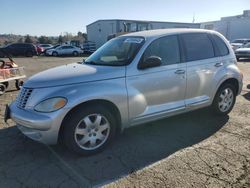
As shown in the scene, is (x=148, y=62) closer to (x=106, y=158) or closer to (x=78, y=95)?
(x=78, y=95)

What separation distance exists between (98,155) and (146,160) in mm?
726

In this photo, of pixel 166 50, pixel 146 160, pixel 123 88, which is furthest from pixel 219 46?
pixel 146 160

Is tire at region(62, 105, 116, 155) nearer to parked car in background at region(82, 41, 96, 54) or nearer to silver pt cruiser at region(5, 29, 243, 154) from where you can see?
silver pt cruiser at region(5, 29, 243, 154)

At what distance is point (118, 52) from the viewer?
4.41 m

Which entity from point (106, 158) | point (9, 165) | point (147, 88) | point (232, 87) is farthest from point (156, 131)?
point (9, 165)

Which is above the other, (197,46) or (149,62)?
(197,46)

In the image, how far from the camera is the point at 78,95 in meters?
3.46

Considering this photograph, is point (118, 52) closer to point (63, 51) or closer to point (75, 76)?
point (75, 76)

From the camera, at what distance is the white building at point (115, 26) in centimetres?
3578

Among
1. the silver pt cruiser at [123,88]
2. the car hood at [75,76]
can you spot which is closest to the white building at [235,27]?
the silver pt cruiser at [123,88]

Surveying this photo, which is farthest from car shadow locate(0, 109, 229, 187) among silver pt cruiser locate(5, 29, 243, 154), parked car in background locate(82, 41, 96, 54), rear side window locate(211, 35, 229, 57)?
parked car in background locate(82, 41, 96, 54)

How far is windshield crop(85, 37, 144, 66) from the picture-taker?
13.5ft

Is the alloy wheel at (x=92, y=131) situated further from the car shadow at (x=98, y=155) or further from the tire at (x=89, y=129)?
the car shadow at (x=98, y=155)

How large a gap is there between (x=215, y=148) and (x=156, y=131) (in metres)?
1.12
